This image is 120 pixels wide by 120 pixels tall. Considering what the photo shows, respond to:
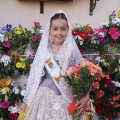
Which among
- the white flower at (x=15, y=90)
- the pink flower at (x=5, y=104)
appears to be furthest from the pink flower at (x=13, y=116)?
the white flower at (x=15, y=90)

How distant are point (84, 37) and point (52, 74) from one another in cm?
77

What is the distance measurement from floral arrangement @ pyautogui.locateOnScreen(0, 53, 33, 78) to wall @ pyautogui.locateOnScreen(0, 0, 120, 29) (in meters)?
0.45

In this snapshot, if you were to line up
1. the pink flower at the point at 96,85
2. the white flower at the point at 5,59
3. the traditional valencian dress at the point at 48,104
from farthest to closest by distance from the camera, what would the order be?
the white flower at the point at 5,59, the pink flower at the point at 96,85, the traditional valencian dress at the point at 48,104

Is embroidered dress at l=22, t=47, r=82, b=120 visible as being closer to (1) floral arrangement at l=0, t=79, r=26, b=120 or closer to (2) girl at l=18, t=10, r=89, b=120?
(2) girl at l=18, t=10, r=89, b=120

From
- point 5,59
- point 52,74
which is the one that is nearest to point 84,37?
point 52,74

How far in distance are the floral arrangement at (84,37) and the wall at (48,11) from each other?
7.4 inches

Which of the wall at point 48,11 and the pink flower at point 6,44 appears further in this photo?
the wall at point 48,11

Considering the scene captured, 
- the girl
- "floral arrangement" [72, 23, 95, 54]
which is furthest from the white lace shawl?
"floral arrangement" [72, 23, 95, 54]

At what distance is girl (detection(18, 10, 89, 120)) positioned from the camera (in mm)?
2682

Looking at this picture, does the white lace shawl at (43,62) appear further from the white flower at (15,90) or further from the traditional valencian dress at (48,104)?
the white flower at (15,90)

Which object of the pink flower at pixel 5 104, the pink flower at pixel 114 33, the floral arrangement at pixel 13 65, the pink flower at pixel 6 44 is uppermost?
the pink flower at pixel 114 33

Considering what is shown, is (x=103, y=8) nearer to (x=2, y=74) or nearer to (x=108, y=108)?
(x=108, y=108)

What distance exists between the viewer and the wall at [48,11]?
3.56m

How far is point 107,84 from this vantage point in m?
3.37
